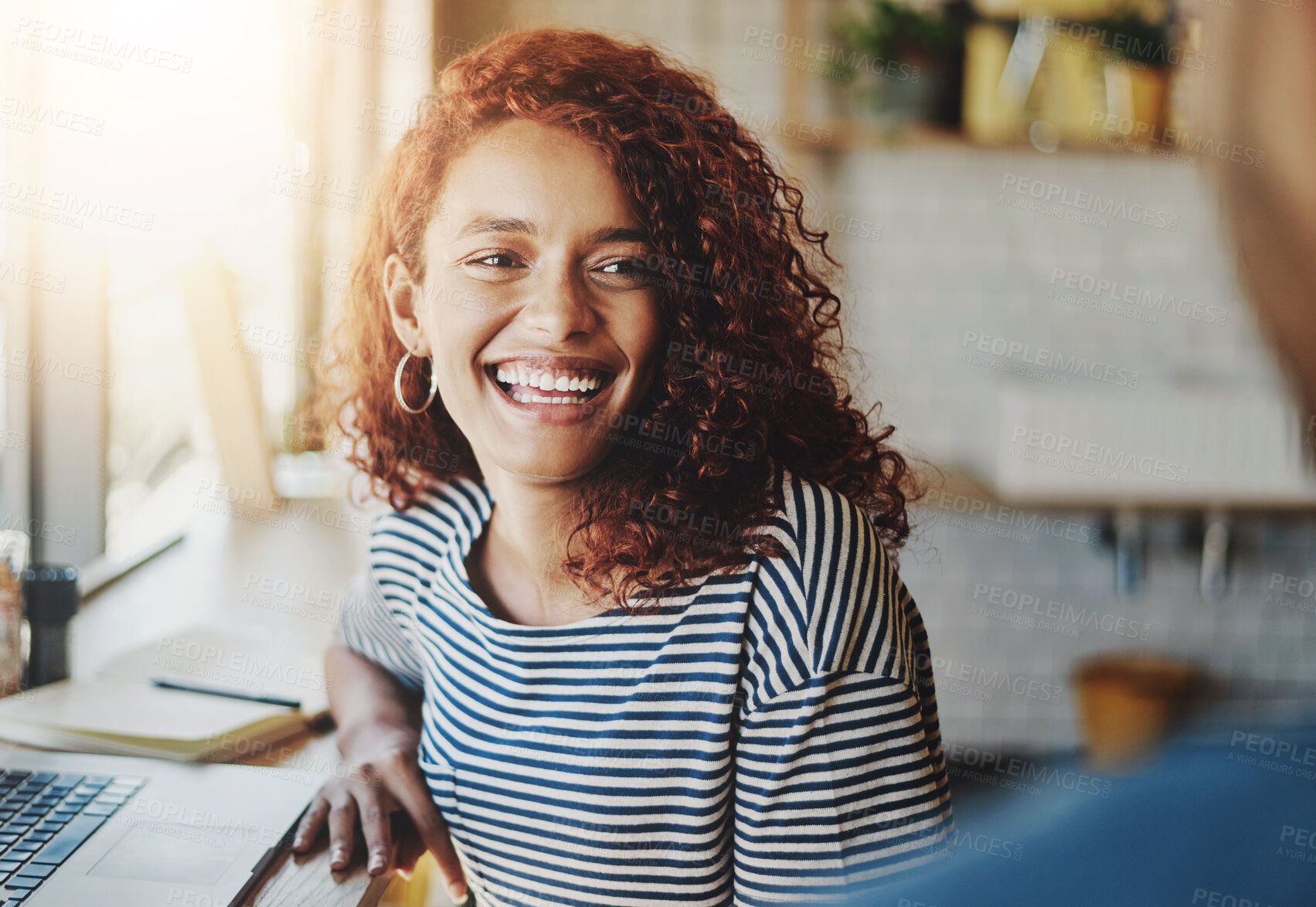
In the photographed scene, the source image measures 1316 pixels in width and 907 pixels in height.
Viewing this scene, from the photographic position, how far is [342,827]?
63cm

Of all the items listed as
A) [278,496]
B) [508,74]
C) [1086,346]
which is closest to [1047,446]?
[1086,346]

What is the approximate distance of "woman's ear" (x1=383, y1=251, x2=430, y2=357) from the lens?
0.63m

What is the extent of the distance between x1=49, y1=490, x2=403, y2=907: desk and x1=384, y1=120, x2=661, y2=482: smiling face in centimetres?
30

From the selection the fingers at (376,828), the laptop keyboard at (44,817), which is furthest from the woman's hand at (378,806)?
the laptop keyboard at (44,817)

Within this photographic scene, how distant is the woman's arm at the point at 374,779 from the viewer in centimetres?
63

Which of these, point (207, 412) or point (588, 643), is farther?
point (207, 412)

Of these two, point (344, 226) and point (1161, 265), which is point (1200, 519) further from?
point (344, 226)

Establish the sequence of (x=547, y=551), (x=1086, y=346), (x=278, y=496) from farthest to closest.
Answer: (x=1086, y=346)
(x=278, y=496)
(x=547, y=551)

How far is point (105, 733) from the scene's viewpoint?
70cm

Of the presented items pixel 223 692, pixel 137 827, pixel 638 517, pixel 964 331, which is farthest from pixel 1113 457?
pixel 137 827

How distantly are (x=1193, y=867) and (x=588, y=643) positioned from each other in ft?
1.14

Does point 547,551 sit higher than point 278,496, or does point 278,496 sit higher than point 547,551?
point 547,551

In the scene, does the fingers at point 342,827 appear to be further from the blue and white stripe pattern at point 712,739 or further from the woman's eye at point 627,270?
the woman's eye at point 627,270

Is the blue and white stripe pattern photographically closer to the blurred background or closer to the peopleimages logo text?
the blurred background
